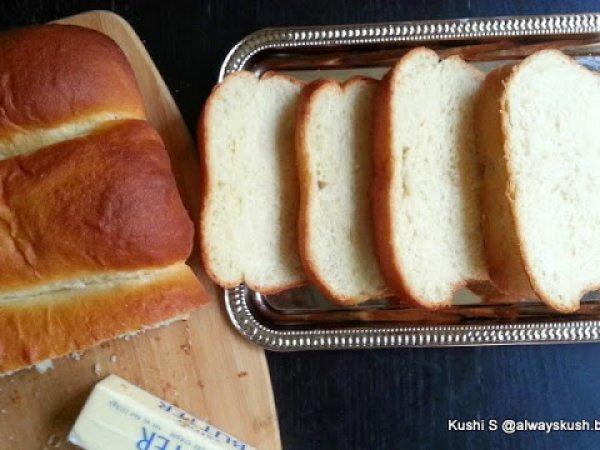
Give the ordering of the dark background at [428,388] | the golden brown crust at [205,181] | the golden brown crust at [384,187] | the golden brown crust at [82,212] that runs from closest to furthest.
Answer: the golden brown crust at [82,212] → the golden brown crust at [384,187] → the golden brown crust at [205,181] → the dark background at [428,388]

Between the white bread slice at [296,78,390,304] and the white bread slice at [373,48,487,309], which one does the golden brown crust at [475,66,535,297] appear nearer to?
the white bread slice at [373,48,487,309]

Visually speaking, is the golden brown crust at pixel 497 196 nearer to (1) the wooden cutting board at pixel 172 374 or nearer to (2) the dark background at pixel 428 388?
(2) the dark background at pixel 428 388

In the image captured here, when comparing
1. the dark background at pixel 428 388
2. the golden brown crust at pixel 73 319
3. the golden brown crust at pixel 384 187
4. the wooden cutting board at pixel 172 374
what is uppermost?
the golden brown crust at pixel 384 187

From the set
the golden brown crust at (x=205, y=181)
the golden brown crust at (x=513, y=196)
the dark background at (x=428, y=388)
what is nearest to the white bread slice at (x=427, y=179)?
the golden brown crust at (x=513, y=196)

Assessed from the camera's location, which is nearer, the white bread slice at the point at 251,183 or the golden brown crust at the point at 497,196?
the golden brown crust at the point at 497,196

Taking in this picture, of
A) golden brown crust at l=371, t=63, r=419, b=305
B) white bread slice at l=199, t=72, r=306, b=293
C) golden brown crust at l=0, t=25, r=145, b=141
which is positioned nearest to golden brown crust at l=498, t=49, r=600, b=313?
golden brown crust at l=371, t=63, r=419, b=305

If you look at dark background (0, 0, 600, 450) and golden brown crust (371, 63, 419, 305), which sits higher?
golden brown crust (371, 63, 419, 305)

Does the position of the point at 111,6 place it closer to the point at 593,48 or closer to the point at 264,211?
the point at 264,211

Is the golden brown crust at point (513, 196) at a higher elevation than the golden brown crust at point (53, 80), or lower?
lower

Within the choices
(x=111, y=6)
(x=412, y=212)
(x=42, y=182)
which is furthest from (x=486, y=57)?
(x=42, y=182)
